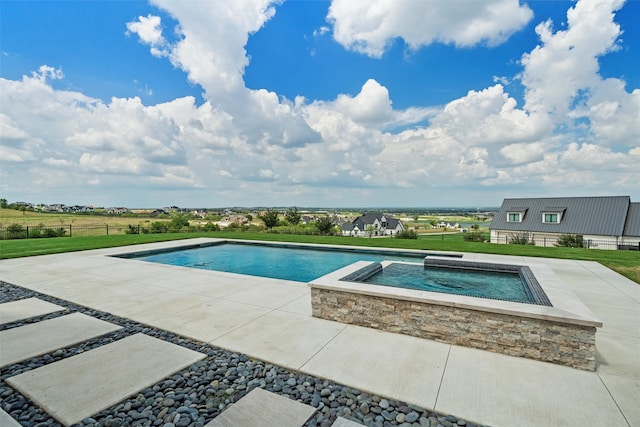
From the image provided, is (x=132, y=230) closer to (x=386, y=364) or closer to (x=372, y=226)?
(x=386, y=364)

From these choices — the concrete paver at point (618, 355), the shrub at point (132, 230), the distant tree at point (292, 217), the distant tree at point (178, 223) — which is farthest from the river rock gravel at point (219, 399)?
the distant tree at point (292, 217)

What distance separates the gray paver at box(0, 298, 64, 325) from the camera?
448 centimetres

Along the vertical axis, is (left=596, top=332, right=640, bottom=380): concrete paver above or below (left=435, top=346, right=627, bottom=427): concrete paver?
below

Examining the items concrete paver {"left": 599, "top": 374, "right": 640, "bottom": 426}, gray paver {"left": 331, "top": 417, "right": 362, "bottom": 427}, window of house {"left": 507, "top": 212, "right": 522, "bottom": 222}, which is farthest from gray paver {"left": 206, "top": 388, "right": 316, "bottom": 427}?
window of house {"left": 507, "top": 212, "right": 522, "bottom": 222}

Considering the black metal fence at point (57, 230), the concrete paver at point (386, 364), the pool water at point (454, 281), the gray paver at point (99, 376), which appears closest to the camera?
the gray paver at point (99, 376)

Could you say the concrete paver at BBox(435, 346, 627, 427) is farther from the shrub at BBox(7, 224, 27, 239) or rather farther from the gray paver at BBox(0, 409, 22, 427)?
the shrub at BBox(7, 224, 27, 239)

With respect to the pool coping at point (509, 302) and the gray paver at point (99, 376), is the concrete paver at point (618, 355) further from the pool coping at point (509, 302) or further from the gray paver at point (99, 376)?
the gray paver at point (99, 376)

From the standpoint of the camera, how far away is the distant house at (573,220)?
59.6 ft

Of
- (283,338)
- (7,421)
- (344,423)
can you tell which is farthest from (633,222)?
(7,421)

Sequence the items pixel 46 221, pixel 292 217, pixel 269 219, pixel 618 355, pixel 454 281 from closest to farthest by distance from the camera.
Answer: pixel 618 355
pixel 454 281
pixel 46 221
pixel 269 219
pixel 292 217

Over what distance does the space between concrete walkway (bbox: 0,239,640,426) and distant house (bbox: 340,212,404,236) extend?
46.9 m

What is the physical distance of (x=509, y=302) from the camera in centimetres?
351

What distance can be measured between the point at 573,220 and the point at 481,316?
2308 cm

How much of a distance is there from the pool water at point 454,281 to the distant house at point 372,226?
45310 mm
